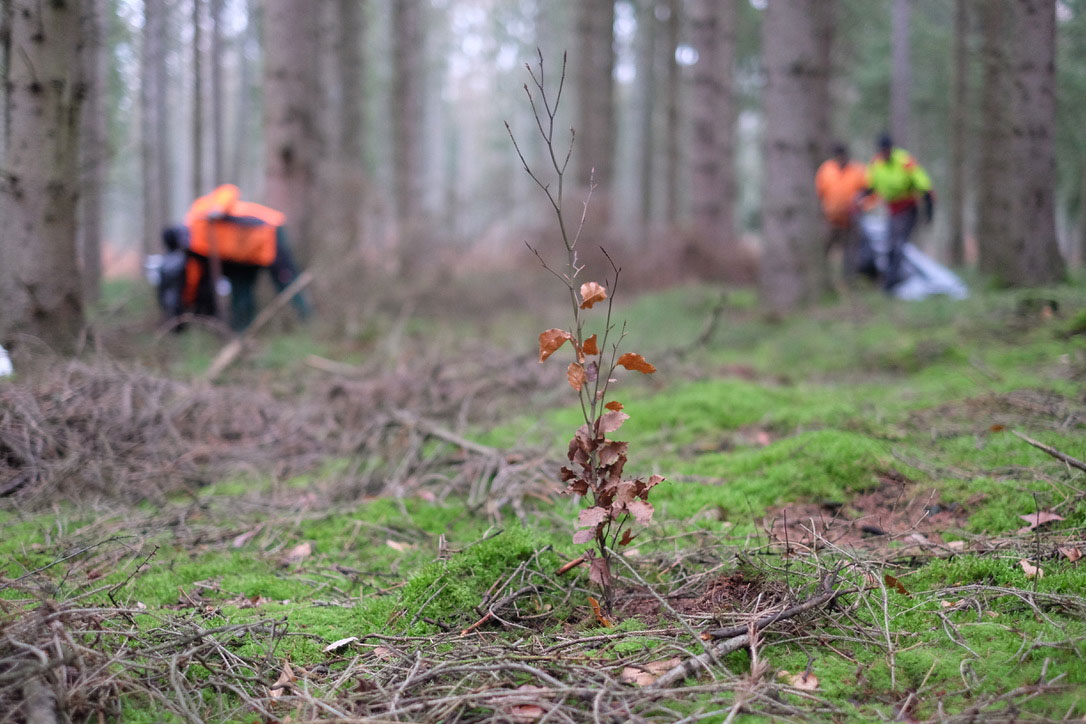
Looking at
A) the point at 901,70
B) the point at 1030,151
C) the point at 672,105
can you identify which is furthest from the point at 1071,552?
the point at 901,70

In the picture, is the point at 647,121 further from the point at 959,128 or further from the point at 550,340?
the point at 550,340

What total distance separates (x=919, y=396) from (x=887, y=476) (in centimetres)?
168

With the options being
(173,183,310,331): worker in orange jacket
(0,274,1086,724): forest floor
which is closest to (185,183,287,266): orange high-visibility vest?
(173,183,310,331): worker in orange jacket

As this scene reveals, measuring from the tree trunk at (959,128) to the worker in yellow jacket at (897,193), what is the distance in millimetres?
5041

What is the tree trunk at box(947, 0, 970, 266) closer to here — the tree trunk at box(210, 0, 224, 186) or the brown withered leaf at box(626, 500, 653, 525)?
the tree trunk at box(210, 0, 224, 186)

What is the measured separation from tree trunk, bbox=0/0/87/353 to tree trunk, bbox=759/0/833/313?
6501 mm

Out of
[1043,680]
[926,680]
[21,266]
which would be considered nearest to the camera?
[1043,680]

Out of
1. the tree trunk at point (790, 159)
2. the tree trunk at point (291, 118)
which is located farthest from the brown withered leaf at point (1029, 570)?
the tree trunk at point (291, 118)

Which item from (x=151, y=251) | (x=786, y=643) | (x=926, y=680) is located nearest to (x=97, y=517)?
(x=786, y=643)

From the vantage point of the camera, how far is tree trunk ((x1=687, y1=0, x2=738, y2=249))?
12.8 meters

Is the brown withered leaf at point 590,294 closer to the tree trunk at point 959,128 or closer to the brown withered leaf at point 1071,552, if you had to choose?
the brown withered leaf at point 1071,552

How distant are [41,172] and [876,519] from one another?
219 inches

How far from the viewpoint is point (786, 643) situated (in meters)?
2.33

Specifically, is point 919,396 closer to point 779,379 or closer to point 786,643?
point 779,379
